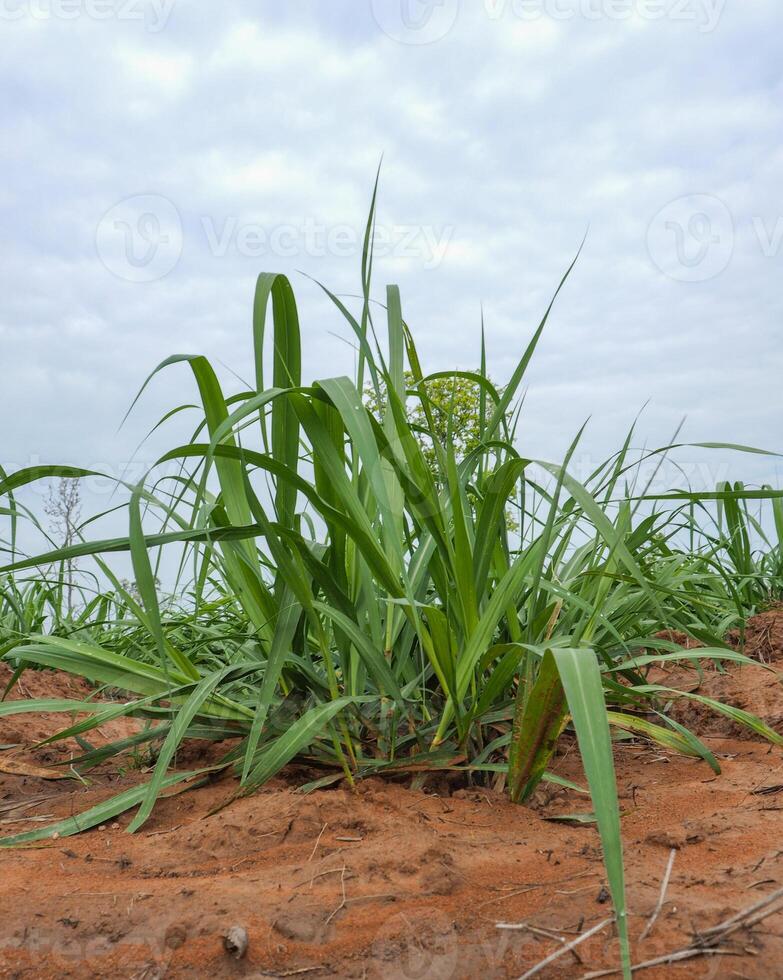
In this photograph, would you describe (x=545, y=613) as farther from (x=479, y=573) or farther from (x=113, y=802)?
(x=113, y=802)

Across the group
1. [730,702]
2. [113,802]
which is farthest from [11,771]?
[730,702]

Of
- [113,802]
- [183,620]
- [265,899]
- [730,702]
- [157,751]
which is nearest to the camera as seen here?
[265,899]

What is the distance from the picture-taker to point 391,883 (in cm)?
86

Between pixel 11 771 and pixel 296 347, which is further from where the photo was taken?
pixel 11 771

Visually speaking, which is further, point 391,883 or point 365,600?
point 365,600

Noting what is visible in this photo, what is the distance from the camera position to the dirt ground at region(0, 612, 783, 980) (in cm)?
73

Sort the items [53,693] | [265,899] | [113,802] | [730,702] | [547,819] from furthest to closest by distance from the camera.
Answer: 1. [53,693]
2. [730,702]
3. [113,802]
4. [547,819]
5. [265,899]

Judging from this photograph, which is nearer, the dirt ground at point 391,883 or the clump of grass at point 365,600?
the dirt ground at point 391,883

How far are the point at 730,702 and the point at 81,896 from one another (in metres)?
1.31

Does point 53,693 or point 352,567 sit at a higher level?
point 352,567

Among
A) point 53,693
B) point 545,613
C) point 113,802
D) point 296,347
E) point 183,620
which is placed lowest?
point 53,693

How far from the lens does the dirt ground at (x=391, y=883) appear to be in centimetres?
73

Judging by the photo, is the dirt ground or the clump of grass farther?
the clump of grass

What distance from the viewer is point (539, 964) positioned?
2.25 ft
